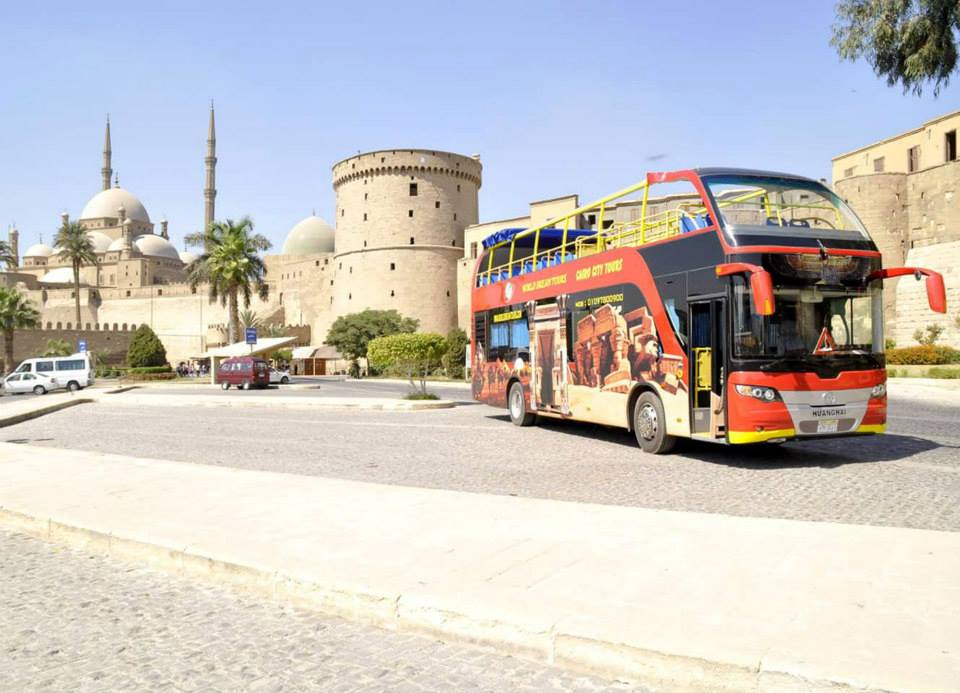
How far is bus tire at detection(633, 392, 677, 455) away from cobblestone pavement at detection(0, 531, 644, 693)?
7027mm

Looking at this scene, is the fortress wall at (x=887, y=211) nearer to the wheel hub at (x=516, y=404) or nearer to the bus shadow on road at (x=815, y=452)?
the wheel hub at (x=516, y=404)

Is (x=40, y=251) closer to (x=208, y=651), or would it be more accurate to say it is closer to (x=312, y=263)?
(x=312, y=263)

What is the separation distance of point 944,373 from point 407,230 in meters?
53.0

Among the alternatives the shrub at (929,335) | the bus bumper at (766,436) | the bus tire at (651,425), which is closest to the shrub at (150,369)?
the shrub at (929,335)

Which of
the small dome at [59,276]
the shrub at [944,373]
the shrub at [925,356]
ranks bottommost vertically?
the shrub at [944,373]

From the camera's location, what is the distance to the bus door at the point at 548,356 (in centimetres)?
1380

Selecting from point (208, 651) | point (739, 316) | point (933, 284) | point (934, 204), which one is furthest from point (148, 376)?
point (208, 651)

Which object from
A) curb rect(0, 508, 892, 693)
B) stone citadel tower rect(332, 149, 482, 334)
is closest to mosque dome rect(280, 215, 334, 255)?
stone citadel tower rect(332, 149, 482, 334)

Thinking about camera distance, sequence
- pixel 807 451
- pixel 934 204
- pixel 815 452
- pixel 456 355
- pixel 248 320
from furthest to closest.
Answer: pixel 248 320 < pixel 456 355 < pixel 934 204 < pixel 807 451 < pixel 815 452

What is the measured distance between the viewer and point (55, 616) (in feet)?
15.9

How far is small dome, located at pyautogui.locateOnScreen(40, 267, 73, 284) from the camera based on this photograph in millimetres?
103225

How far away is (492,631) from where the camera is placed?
4.14m

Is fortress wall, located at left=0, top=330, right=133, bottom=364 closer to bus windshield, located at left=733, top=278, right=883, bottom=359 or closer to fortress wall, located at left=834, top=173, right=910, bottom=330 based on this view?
fortress wall, located at left=834, top=173, right=910, bottom=330

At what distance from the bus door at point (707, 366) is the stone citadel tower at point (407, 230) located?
202 feet
